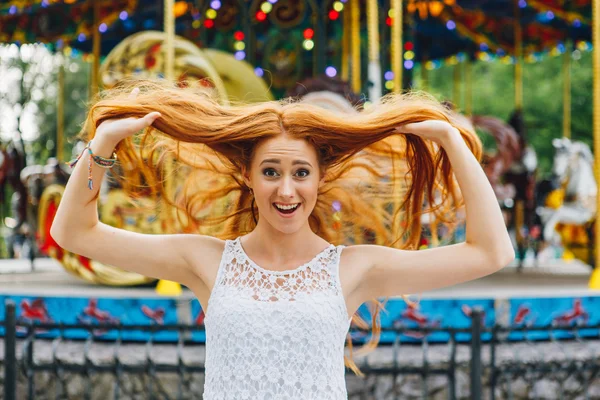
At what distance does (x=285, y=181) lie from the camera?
7.06 feet

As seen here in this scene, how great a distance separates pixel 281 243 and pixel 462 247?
49 cm

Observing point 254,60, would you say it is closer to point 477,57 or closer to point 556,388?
point 556,388

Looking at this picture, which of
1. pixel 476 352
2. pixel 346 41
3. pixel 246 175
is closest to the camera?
pixel 246 175

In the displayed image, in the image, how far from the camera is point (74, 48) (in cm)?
1259

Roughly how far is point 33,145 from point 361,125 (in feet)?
78.1

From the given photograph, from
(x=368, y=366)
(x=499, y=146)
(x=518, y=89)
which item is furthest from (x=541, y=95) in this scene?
(x=368, y=366)

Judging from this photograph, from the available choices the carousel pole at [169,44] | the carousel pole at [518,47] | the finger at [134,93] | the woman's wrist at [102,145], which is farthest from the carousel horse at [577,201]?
the woman's wrist at [102,145]

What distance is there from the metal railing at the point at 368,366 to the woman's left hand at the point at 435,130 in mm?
2358

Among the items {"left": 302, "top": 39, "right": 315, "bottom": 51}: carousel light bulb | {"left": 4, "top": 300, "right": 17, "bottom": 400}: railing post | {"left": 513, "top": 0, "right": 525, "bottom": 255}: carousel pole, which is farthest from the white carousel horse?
{"left": 4, "top": 300, "right": 17, "bottom": 400}: railing post

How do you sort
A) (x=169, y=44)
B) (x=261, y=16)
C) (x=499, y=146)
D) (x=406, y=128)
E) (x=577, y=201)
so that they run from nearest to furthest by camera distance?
(x=406, y=128) → (x=169, y=44) → (x=261, y=16) → (x=577, y=201) → (x=499, y=146)

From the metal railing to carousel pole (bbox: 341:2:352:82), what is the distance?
3.78 meters

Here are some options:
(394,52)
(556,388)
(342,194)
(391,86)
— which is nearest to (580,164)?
(391,86)

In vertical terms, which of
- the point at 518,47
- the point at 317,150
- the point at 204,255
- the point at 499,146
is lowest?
the point at 204,255

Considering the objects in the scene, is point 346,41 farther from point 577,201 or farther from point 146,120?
point 146,120
